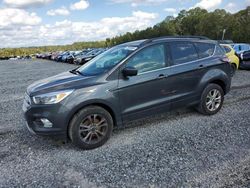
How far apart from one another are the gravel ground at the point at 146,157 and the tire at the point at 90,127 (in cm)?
15

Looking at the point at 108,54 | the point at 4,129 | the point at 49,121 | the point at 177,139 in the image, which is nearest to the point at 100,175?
the point at 49,121

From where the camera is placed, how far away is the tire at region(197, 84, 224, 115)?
5668mm

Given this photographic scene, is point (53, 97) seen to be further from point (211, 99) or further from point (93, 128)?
point (211, 99)

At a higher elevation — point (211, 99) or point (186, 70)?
point (186, 70)

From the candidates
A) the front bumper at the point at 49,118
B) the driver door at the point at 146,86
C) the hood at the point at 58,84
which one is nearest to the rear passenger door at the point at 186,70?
the driver door at the point at 146,86

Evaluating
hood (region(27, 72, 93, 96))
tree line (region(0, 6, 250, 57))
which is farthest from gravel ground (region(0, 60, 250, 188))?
tree line (region(0, 6, 250, 57))

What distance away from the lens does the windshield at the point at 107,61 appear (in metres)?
4.77

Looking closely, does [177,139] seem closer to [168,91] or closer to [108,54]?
[168,91]

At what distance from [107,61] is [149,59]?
0.80 meters

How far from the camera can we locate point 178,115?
235 inches

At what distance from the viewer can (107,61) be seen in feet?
16.6

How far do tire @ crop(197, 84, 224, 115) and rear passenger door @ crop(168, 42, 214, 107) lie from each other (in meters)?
0.19

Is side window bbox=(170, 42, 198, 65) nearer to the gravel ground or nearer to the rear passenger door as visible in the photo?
the rear passenger door

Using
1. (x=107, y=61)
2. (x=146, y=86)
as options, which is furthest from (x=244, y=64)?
(x=107, y=61)
